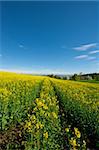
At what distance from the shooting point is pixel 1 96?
9844 mm

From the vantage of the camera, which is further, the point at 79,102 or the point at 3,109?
the point at 79,102

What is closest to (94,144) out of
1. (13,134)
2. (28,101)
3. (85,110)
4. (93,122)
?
(93,122)

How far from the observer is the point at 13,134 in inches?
369

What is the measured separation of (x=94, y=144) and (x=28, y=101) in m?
5.40

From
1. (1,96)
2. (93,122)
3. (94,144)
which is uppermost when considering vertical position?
(1,96)

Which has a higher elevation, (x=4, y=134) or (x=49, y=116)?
(x=49, y=116)

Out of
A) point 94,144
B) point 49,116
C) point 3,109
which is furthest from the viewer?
point 3,109

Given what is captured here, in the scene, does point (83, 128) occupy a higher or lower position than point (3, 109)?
lower

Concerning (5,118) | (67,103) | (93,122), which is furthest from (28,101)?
(93,122)

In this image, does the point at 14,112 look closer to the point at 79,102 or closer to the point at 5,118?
the point at 5,118

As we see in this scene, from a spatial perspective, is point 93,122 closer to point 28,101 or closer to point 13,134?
point 13,134

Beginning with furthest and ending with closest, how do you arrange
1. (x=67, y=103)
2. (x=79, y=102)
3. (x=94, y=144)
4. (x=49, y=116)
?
(x=67, y=103) < (x=79, y=102) < (x=94, y=144) < (x=49, y=116)

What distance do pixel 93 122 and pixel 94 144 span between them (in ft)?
2.47

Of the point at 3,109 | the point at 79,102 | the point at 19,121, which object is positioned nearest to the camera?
the point at 3,109
